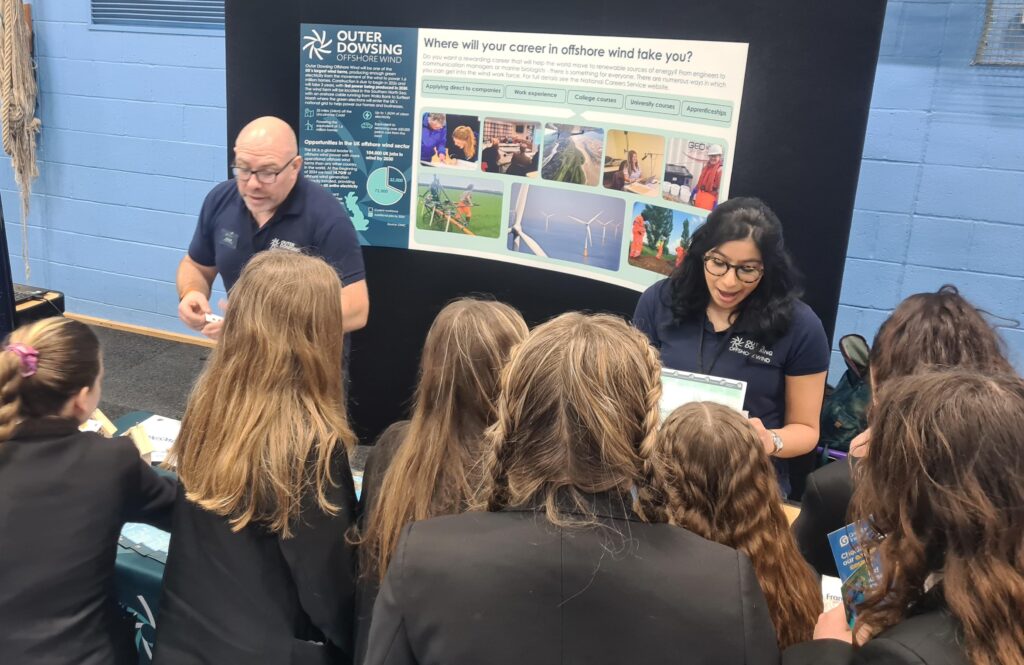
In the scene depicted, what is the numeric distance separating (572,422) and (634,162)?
1.91m

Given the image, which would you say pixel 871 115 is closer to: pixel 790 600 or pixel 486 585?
pixel 790 600

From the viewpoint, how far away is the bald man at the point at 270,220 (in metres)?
2.33

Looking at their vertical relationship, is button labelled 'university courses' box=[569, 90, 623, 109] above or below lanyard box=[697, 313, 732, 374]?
above

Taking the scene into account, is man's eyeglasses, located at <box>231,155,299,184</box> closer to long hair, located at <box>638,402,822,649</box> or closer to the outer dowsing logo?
the outer dowsing logo

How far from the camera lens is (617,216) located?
2.69 m

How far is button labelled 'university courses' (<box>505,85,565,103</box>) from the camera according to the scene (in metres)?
2.71

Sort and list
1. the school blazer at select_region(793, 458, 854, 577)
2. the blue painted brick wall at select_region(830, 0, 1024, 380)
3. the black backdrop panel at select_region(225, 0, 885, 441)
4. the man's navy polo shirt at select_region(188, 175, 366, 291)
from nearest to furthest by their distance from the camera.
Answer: the school blazer at select_region(793, 458, 854, 577) < the black backdrop panel at select_region(225, 0, 885, 441) < the man's navy polo shirt at select_region(188, 175, 366, 291) < the blue painted brick wall at select_region(830, 0, 1024, 380)

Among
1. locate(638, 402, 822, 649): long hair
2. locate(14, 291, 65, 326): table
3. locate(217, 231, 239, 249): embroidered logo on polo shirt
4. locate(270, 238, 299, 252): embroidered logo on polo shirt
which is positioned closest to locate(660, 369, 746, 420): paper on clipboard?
locate(638, 402, 822, 649): long hair

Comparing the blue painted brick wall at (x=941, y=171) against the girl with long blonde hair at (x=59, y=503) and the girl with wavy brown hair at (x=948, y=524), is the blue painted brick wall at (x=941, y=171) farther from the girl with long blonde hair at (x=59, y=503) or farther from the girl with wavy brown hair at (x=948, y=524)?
the girl with long blonde hair at (x=59, y=503)

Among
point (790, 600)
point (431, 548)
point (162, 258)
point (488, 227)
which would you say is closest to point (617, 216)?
point (488, 227)

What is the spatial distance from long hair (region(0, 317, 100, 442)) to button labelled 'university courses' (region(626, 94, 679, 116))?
1848mm

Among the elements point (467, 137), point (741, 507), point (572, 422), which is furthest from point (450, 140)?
point (572, 422)

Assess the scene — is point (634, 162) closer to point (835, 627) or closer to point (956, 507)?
point (835, 627)

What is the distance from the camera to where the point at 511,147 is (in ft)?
9.45
